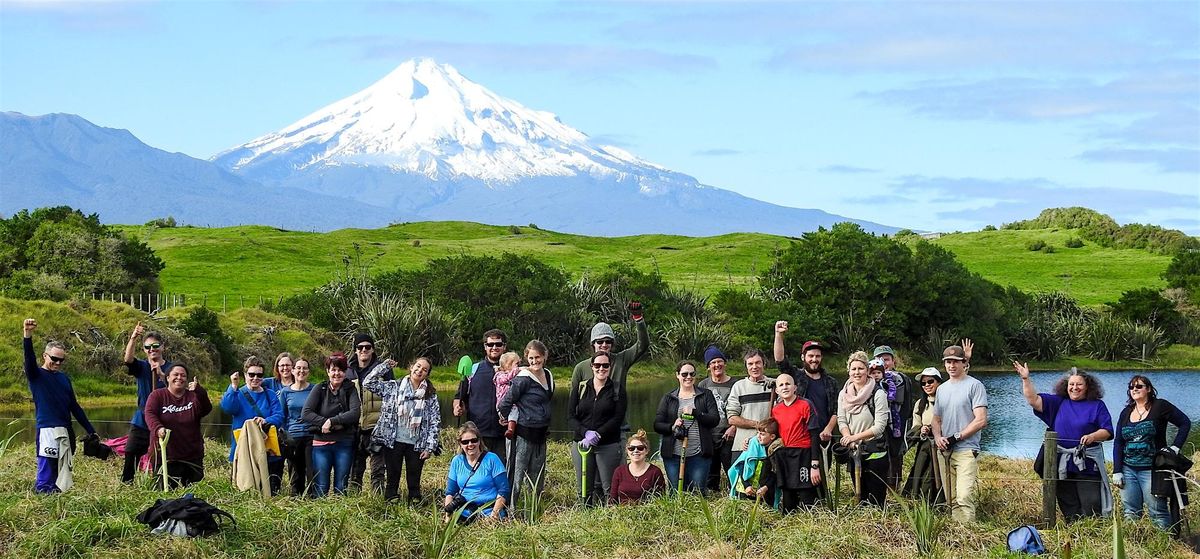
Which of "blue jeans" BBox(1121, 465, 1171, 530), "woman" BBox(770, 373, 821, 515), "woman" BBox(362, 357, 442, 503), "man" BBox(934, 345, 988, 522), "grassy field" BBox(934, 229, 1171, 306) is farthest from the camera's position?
"grassy field" BBox(934, 229, 1171, 306)

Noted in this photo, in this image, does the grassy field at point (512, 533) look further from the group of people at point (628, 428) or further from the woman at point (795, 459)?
the group of people at point (628, 428)

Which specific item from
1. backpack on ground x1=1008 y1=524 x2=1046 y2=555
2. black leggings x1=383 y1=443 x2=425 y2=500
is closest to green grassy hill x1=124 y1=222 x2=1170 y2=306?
black leggings x1=383 y1=443 x2=425 y2=500

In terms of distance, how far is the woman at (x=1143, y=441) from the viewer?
10234mm

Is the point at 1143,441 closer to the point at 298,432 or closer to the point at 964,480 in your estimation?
the point at 964,480

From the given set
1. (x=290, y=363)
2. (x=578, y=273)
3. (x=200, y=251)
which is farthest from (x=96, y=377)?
(x=200, y=251)

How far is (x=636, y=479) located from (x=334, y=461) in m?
2.78

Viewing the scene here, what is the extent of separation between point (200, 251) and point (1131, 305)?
42.7m

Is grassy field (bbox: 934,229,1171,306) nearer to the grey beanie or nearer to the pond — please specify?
the pond

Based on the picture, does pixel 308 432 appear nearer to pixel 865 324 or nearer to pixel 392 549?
pixel 392 549

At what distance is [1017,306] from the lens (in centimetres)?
4984

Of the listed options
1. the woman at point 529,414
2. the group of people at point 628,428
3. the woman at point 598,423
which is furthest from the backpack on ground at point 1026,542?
the woman at point 529,414

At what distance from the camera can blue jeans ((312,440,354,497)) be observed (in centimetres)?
1159

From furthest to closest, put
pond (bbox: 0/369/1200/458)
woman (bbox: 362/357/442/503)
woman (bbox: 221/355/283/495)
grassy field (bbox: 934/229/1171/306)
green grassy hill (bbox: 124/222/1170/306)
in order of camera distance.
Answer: grassy field (bbox: 934/229/1171/306)
green grassy hill (bbox: 124/222/1170/306)
pond (bbox: 0/369/1200/458)
woman (bbox: 221/355/283/495)
woman (bbox: 362/357/442/503)

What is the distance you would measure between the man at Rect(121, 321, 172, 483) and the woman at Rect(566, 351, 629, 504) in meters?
3.85
